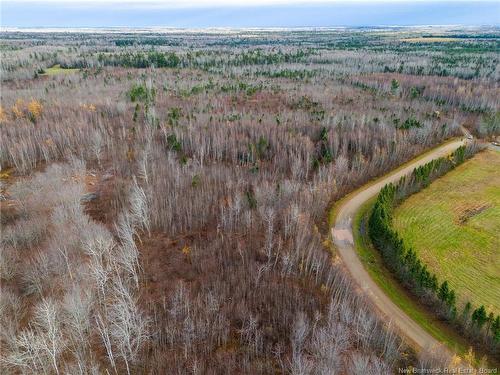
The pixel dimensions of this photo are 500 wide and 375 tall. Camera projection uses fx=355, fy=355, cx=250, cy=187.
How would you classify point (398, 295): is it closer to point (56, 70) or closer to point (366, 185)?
point (366, 185)

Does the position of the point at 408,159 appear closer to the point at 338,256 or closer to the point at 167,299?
the point at 338,256

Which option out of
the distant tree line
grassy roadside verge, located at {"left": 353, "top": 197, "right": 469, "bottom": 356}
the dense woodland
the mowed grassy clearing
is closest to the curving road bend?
grassy roadside verge, located at {"left": 353, "top": 197, "right": 469, "bottom": 356}

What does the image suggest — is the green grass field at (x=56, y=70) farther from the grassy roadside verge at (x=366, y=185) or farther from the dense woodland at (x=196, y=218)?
the grassy roadside verge at (x=366, y=185)

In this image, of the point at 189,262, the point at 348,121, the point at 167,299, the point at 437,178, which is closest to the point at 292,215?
the point at 189,262

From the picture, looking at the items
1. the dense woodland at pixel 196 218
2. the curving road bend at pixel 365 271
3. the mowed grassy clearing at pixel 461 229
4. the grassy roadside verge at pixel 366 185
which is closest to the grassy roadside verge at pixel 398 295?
the curving road bend at pixel 365 271

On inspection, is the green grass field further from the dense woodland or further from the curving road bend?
the curving road bend

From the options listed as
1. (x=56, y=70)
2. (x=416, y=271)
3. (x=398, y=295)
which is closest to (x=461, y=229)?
(x=416, y=271)
